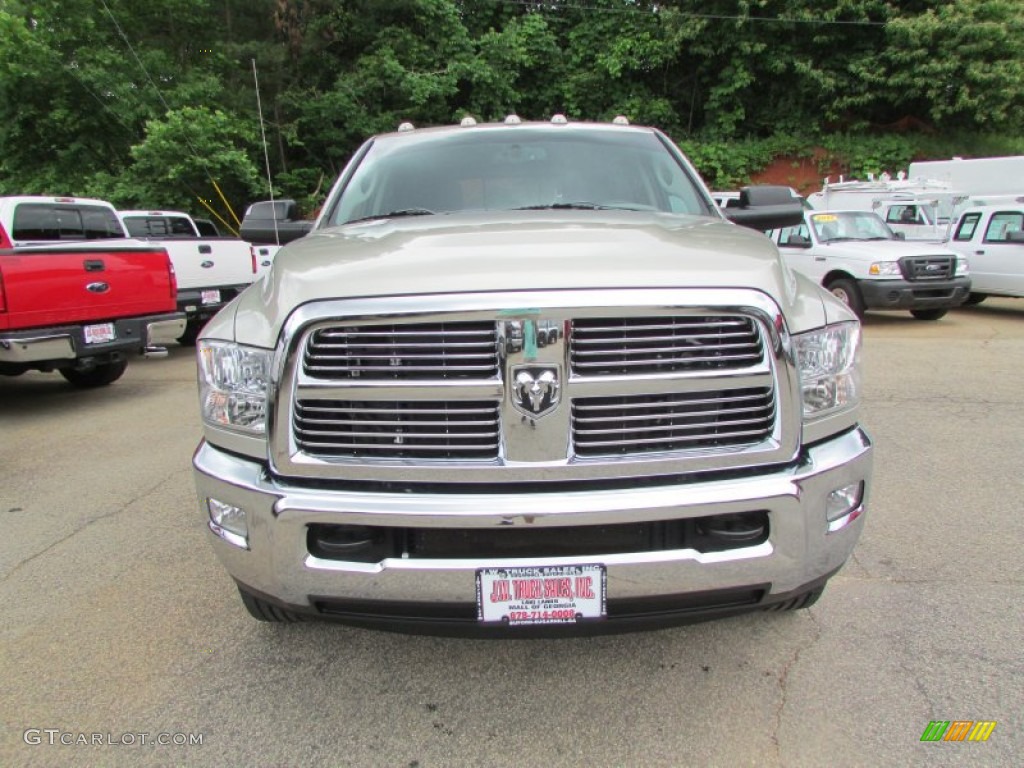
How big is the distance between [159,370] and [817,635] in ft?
28.1

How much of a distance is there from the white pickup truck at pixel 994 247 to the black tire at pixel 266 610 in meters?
12.8

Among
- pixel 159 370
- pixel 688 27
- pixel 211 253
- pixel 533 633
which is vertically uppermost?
pixel 688 27

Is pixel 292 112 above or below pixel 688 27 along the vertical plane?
below

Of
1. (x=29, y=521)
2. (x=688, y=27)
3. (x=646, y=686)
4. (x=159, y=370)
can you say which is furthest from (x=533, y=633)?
(x=688, y=27)

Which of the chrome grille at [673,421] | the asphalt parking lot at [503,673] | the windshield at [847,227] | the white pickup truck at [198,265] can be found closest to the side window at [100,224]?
the white pickup truck at [198,265]

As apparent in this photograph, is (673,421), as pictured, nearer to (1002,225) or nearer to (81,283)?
(81,283)

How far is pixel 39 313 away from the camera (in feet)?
20.3

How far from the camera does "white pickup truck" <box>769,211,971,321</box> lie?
1062 cm

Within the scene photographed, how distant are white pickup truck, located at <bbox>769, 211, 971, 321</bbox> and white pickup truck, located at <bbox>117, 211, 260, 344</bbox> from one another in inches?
319

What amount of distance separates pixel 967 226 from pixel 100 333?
13.8 metres

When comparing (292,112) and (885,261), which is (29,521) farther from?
(292,112)

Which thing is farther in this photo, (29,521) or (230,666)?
(29,521)

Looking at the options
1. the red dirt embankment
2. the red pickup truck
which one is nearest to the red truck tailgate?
the red pickup truck

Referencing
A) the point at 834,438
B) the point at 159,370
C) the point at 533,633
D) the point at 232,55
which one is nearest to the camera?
the point at 533,633
